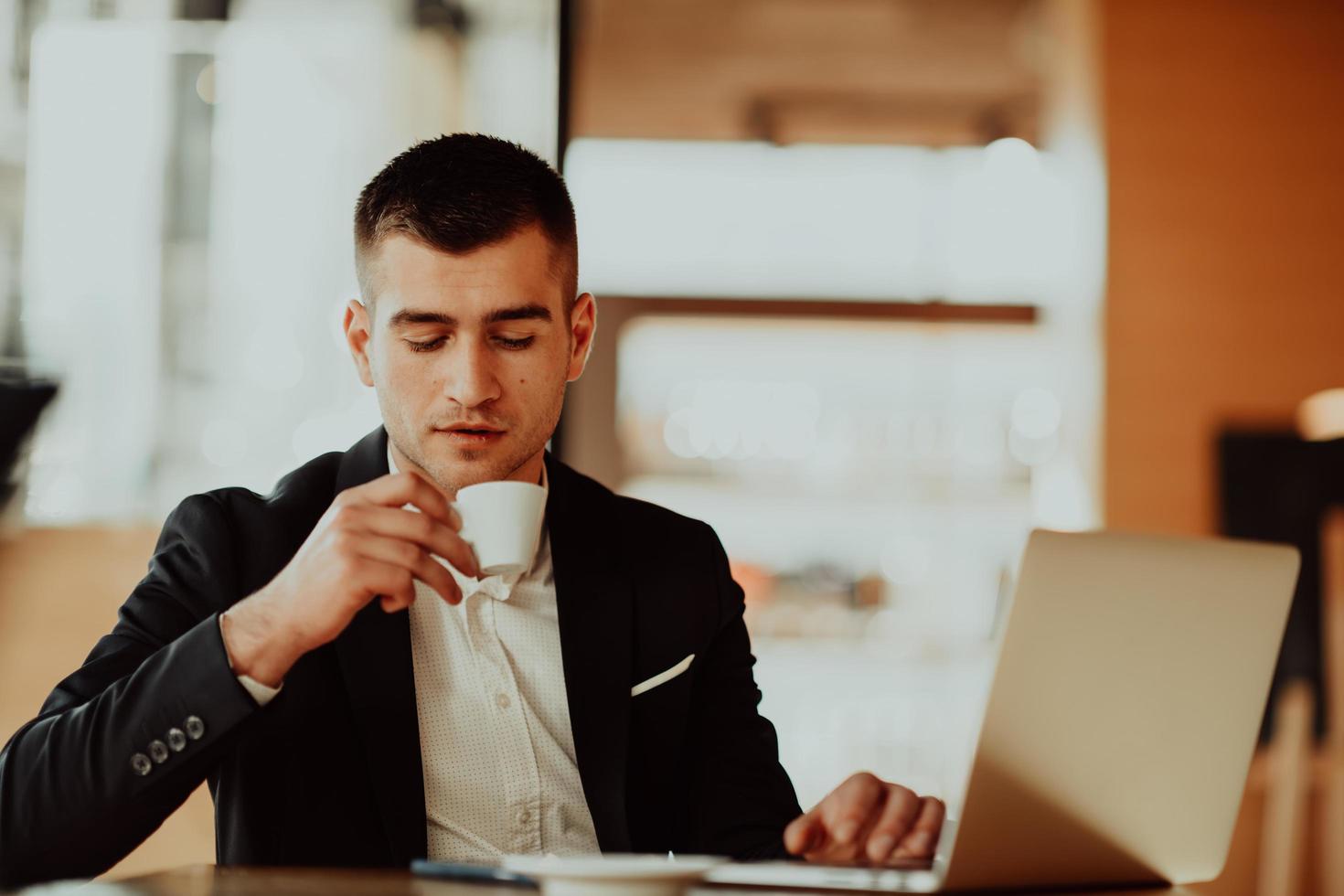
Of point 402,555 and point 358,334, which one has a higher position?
point 358,334

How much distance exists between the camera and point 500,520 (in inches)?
43.4

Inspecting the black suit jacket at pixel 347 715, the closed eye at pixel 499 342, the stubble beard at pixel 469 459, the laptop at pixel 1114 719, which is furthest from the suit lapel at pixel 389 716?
the laptop at pixel 1114 719

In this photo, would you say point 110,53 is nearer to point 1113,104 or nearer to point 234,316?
point 234,316

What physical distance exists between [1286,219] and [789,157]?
1479 millimetres

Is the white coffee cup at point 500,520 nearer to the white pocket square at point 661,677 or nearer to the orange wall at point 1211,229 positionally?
the white pocket square at point 661,677

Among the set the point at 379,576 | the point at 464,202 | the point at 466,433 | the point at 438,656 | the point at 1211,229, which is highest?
the point at 1211,229

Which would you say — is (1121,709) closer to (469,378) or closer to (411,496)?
(411,496)

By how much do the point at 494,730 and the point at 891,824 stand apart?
20.3 inches

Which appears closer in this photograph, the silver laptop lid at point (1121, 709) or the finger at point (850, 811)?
the silver laptop lid at point (1121, 709)

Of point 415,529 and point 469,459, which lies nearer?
point 415,529

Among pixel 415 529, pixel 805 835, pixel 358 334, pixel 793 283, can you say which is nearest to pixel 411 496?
pixel 415 529

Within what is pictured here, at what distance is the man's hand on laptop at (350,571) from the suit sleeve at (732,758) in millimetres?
524

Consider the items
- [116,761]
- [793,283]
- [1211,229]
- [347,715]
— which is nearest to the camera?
[116,761]

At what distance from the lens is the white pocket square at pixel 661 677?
1521 mm
